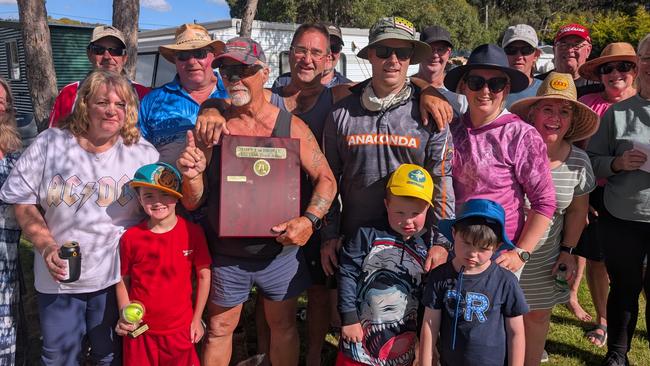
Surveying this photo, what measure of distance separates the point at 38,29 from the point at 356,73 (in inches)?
422

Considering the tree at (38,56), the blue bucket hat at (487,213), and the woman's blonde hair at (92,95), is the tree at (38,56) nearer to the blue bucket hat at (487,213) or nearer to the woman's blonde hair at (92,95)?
the woman's blonde hair at (92,95)

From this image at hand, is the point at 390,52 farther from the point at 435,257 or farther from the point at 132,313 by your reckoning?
the point at 132,313

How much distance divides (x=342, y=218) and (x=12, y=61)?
1952 cm

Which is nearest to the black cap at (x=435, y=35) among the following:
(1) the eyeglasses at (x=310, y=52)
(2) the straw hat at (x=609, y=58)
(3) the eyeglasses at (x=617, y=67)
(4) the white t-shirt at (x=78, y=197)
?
(2) the straw hat at (x=609, y=58)

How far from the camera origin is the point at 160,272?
2.88 meters

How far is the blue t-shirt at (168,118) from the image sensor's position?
3395 millimetres

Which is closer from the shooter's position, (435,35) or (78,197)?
(78,197)

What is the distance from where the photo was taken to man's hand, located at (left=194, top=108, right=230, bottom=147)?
2.81m

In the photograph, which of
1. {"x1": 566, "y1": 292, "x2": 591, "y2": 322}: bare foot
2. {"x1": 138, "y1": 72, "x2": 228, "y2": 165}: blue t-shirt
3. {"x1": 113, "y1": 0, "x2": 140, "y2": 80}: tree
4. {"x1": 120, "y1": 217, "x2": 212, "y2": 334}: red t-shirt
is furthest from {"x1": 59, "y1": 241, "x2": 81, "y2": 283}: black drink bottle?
{"x1": 566, "y1": 292, "x2": 591, "y2": 322}: bare foot

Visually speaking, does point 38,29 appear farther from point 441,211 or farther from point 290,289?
point 441,211

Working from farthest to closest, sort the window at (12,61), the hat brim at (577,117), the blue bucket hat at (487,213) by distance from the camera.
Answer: the window at (12,61) → the hat brim at (577,117) → the blue bucket hat at (487,213)

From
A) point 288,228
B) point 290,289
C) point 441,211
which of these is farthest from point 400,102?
point 290,289

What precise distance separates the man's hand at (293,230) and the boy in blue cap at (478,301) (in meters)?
0.77

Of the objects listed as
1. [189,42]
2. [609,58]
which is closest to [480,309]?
[609,58]
